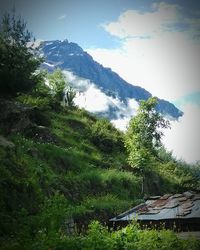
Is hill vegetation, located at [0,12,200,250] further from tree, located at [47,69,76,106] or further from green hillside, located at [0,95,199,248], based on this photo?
tree, located at [47,69,76,106]

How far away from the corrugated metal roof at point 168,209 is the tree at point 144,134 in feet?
29.8

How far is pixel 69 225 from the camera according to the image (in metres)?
14.5

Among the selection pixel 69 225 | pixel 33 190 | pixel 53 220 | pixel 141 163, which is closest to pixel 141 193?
pixel 141 163

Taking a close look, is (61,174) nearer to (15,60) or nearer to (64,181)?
(64,181)

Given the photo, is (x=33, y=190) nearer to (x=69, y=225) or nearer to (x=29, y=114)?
(x=69, y=225)

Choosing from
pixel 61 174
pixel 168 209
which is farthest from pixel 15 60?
pixel 168 209

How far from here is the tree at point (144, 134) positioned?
94.8 ft

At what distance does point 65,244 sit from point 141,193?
62.8 feet

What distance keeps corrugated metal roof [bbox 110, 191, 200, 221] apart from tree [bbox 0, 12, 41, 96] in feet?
37.9

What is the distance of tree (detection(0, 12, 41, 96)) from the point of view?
23.5 meters

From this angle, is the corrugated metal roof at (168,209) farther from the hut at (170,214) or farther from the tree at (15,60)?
the tree at (15,60)

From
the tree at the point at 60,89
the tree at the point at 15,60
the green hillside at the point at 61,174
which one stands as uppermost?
the tree at the point at 60,89

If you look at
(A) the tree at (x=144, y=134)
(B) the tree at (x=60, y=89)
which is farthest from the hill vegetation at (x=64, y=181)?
(A) the tree at (x=144, y=134)

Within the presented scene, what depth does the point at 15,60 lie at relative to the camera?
24234 millimetres
